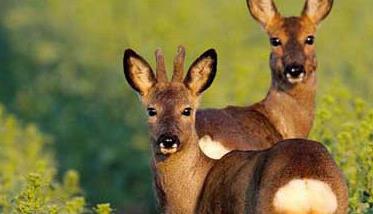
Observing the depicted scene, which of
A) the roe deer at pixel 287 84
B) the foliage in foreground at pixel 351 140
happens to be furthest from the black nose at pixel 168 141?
the roe deer at pixel 287 84

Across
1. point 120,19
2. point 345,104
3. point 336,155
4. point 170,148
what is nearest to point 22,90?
point 120,19

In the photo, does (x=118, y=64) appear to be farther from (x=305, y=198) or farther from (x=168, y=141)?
(x=305, y=198)

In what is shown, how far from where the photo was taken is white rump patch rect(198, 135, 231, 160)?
11.1 metres

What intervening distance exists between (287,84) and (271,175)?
362 cm

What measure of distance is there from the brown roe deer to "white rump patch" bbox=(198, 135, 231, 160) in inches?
20.4

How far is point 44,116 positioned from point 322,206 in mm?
9670

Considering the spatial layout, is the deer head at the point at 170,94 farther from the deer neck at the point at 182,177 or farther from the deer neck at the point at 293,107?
the deer neck at the point at 293,107

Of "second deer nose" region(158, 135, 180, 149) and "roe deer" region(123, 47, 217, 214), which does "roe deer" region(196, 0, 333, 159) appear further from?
"second deer nose" region(158, 135, 180, 149)

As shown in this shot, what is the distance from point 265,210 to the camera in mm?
8852

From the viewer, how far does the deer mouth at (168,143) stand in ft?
33.2

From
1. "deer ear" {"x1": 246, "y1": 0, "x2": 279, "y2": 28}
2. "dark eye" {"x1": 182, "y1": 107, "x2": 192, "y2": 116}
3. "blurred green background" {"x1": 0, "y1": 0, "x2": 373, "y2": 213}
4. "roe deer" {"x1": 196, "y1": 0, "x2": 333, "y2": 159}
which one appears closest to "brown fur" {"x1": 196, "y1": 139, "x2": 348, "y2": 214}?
"dark eye" {"x1": 182, "y1": 107, "x2": 192, "y2": 116}

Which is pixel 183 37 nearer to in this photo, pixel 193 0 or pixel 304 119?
pixel 193 0

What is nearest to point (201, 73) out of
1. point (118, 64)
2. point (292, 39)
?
point (292, 39)

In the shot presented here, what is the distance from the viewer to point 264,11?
13023 mm
